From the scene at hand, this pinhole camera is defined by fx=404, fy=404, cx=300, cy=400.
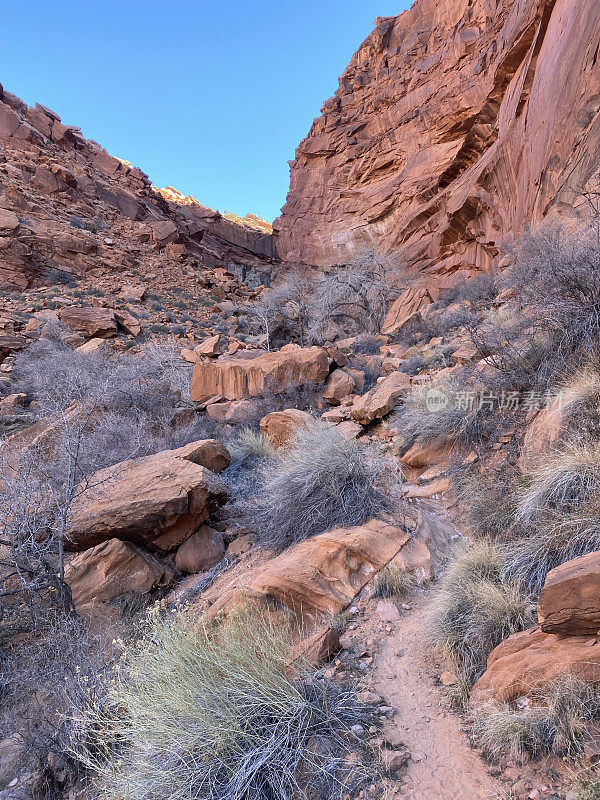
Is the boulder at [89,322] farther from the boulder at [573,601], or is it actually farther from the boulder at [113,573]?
the boulder at [573,601]

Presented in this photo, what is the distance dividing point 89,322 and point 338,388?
10625mm

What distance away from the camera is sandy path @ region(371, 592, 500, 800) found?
1689 millimetres

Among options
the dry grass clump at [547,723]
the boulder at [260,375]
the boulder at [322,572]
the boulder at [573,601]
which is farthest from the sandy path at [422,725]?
the boulder at [260,375]

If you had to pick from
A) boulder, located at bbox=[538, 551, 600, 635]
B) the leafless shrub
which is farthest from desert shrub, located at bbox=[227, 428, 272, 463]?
the leafless shrub

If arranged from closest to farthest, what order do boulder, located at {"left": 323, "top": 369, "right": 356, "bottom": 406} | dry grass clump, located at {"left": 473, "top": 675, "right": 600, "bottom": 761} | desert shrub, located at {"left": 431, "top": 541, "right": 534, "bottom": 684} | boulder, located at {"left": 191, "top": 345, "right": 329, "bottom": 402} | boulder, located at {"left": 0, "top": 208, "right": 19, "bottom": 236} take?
1. dry grass clump, located at {"left": 473, "top": 675, "right": 600, "bottom": 761}
2. desert shrub, located at {"left": 431, "top": 541, "right": 534, "bottom": 684}
3. boulder, located at {"left": 323, "top": 369, "right": 356, "bottom": 406}
4. boulder, located at {"left": 191, "top": 345, "right": 329, "bottom": 402}
5. boulder, located at {"left": 0, "top": 208, "right": 19, "bottom": 236}

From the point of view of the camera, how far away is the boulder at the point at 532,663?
1.74 meters

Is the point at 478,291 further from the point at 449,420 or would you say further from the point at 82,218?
the point at 82,218

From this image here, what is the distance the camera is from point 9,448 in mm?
6031

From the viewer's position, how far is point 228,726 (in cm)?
193

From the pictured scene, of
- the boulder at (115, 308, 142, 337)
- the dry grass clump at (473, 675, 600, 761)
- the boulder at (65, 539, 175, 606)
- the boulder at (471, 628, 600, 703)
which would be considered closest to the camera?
the dry grass clump at (473, 675, 600, 761)

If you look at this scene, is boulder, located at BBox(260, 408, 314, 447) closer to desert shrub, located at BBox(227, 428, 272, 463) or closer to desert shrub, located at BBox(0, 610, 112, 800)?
desert shrub, located at BBox(227, 428, 272, 463)

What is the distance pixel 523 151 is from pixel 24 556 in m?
15.3

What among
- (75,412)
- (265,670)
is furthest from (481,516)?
(75,412)

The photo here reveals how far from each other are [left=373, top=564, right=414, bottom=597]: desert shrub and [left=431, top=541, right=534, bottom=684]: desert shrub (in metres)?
0.34
